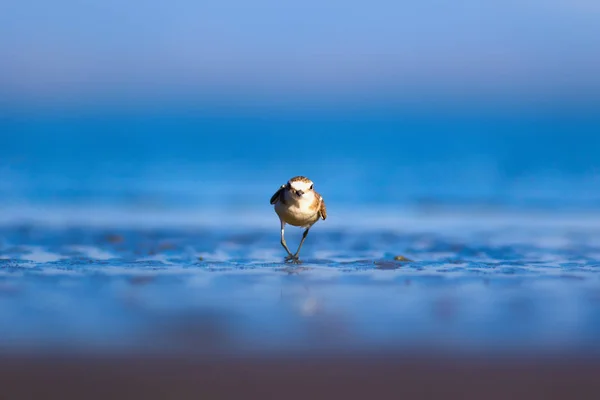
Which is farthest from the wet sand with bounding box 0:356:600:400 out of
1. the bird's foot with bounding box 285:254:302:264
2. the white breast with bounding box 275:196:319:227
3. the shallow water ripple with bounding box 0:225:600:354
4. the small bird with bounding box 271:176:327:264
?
the white breast with bounding box 275:196:319:227

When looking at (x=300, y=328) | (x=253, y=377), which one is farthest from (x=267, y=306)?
(x=253, y=377)

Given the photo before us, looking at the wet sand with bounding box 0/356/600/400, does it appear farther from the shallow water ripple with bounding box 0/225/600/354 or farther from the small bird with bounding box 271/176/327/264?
the small bird with bounding box 271/176/327/264

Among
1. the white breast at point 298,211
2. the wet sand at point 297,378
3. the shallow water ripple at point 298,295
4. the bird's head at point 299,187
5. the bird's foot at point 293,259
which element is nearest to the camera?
the wet sand at point 297,378

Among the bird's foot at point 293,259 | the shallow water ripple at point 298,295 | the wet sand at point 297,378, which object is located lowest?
the wet sand at point 297,378

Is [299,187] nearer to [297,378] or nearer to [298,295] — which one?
[298,295]

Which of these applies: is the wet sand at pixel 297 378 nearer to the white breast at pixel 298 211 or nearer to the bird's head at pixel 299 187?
the bird's head at pixel 299 187

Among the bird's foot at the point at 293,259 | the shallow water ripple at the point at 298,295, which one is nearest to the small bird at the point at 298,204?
the bird's foot at the point at 293,259
